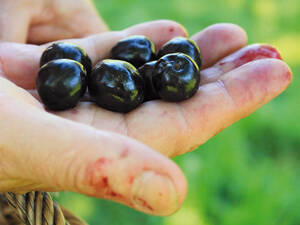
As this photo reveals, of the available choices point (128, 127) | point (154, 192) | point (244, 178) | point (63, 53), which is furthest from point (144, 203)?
point (244, 178)

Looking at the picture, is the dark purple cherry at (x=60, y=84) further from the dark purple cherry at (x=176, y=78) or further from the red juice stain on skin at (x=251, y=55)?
the red juice stain on skin at (x=251, y=55)

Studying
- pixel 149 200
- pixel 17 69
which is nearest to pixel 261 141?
pixel 17 69

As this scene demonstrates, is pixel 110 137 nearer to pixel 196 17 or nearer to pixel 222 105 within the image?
pixel 222 105


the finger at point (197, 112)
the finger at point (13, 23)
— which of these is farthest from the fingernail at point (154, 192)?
the finger at point (13, 23)

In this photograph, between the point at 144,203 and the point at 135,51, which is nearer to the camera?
the point at 144,203

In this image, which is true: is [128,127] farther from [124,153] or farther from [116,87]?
[124,153]

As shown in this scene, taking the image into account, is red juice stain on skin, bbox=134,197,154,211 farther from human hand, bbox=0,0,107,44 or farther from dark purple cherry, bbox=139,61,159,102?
human hand, bbox=0,0,107,44

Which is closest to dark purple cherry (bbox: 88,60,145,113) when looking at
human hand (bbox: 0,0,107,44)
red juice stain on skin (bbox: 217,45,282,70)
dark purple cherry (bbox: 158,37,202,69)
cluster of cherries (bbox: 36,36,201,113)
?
cluster of cherries (bbox: 36,36,201,113)
